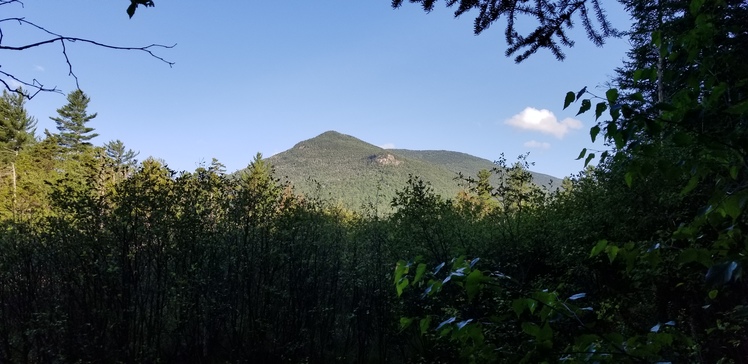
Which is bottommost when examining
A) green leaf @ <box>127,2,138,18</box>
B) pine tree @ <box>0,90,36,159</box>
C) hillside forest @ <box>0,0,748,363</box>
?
hillside forest @ <box>0,0,748,363</box>

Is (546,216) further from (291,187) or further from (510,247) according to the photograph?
(291,187)

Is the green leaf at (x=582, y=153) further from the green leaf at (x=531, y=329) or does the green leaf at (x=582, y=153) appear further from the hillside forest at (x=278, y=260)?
the hillside forest at (x=278, y=260)

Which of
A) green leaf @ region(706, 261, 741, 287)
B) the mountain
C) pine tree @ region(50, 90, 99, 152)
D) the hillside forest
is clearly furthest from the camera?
the mountain

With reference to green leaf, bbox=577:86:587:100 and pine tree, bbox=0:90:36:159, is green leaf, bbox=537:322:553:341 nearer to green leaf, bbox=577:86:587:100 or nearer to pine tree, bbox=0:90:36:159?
green leaf, bbox=577:86:587:100

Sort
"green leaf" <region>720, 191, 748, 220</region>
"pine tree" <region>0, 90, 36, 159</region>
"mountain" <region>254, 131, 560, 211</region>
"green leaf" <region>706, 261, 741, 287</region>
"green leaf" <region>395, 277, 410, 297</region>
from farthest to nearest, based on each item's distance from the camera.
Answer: "mountain" <region>254, 131, 560, 211</region> < "pine tree" <region>0, 90, 36, 159</region> < "green leaf" <region>395, 277, 410, 297</region> < "green leaf" <region>720, 191, 748, 220</region> < "green leaf" <region>706, 261, 741, 287</region>

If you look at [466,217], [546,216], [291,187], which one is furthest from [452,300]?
[291,187]

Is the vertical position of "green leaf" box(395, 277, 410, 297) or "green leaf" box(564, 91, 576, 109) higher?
Answer: "green leaf" box(564, 91, 576, 109)

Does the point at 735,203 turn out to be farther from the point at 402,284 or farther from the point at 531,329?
the point at 402,284

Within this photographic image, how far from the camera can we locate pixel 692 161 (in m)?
1.17

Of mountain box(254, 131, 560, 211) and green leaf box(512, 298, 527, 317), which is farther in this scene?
mountain box(254, 131, 560, 211)

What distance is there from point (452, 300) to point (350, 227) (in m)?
3.26

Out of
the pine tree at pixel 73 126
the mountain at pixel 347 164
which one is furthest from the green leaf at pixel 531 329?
the mountain at pixel 347 164

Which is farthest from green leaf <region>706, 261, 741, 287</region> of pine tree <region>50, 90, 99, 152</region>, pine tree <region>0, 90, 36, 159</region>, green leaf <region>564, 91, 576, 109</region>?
pine tree <region>50, 90, 99, 152</region>

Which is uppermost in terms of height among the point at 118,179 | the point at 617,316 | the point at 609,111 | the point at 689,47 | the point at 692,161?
the point at 118,179
